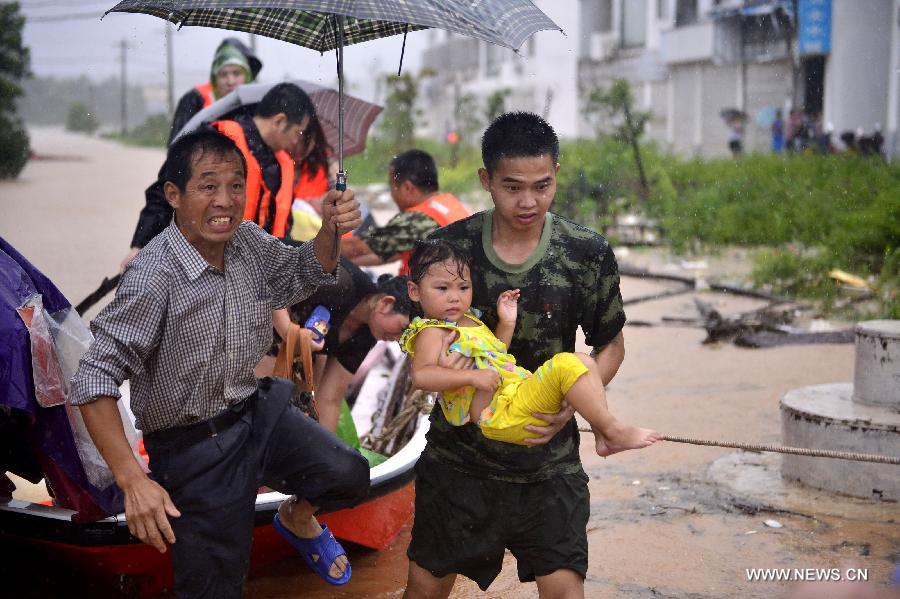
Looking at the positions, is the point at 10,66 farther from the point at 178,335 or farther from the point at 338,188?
the point at 178,335

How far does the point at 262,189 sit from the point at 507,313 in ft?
7.33

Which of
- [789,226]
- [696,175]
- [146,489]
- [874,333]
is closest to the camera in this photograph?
[146,489]

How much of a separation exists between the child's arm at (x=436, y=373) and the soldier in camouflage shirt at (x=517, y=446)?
205 millimetres

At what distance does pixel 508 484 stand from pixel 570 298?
63cm

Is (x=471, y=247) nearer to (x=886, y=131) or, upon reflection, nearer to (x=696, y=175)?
(x=696, y=175)

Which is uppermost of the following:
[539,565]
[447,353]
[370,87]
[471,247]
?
[370,87]

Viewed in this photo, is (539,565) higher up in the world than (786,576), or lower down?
higher up

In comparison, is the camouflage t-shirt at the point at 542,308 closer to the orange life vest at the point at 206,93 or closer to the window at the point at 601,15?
the orange life vest at the point at 206,93

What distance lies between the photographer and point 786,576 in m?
4.69

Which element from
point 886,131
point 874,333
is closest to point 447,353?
point 874,333

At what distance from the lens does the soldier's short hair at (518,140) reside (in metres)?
3.30

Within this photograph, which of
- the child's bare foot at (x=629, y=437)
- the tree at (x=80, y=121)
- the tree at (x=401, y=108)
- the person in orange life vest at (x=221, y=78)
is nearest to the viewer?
the child's bare foot at (x=629, y=437)

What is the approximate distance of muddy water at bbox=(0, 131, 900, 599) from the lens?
15.3 feet

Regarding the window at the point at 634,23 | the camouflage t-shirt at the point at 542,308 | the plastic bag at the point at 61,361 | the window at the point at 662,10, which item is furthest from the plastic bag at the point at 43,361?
the window at the point at 634,23
